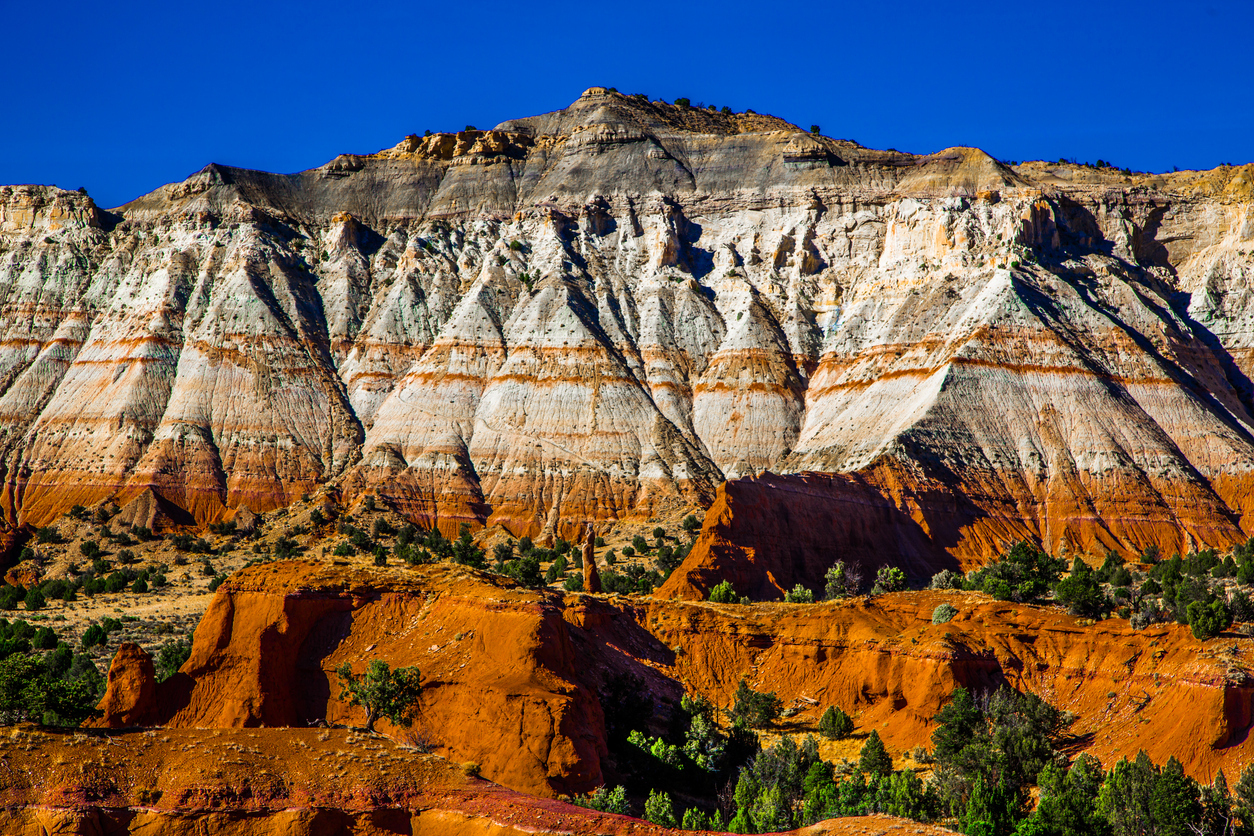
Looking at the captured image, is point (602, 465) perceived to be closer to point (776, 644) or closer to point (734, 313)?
point (734, 313)

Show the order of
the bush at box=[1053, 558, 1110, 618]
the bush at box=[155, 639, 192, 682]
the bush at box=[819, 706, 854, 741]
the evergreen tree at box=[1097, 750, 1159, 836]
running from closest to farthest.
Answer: the evergreen tree at box=[1097, 750, 1159, 836]
the bush at box=[819, 706, 854, 741]
the bush at box=[1053, 558, 1110, 618]
the bush at box=[155, 639, 192, 682]

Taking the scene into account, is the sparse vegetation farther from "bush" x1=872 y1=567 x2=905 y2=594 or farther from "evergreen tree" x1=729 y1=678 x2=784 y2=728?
"bush" x1=872 y1=567 x2=905 y2=594

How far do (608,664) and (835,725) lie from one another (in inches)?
273

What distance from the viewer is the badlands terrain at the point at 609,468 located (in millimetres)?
31266

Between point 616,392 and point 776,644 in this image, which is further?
point 616,392

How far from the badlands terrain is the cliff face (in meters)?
0.34

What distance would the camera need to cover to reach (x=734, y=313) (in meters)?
98.9

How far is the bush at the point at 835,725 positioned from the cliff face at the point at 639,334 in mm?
30906

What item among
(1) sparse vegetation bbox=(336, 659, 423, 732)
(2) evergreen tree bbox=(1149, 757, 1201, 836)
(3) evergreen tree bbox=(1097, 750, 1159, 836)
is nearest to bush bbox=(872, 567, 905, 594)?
(3) evergreen tree bbox=(1097, 750, 1159, 836)

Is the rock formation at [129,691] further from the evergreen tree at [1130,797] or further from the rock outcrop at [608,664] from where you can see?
the evergreen tree at [1130,797]

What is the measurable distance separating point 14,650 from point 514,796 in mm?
30561

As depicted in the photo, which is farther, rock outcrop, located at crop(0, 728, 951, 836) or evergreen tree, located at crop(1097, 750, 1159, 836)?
evergreen tree, located at crop(1097, 750, 1159, 836)

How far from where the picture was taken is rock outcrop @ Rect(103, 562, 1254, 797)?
30875 mm

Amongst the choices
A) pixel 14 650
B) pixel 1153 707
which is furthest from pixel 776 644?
pixel 14 650
